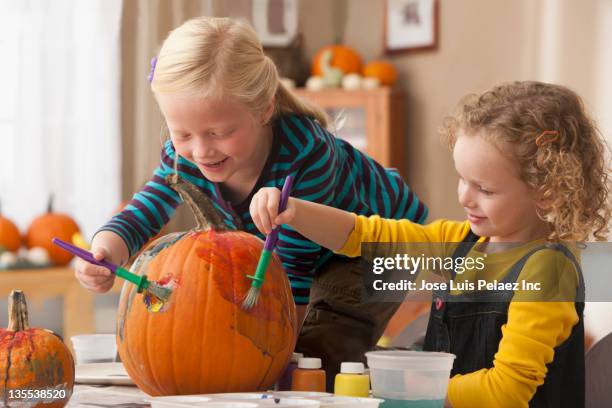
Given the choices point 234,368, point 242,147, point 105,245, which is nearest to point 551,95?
point 242,147

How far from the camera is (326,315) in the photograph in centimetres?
147

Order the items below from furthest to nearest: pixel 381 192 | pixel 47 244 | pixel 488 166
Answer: pixel 47 244, pixel 381 192, pixel 488 166

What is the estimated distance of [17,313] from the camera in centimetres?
101

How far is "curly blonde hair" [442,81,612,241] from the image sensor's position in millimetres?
1184

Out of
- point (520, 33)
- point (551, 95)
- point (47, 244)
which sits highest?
point (520, 33)

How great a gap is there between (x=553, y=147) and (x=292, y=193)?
405mm

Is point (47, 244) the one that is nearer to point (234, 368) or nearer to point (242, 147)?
point (242, 147)

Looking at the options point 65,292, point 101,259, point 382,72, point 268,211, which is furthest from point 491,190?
point 382,72

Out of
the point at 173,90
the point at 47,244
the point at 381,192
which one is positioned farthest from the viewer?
the point at 47,244

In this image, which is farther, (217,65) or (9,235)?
(9,235)

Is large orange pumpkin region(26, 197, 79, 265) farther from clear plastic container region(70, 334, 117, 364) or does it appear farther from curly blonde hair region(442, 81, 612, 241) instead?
curly blonde hair region(442, 81, 612, 241)

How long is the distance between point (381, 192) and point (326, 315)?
0.31 metres

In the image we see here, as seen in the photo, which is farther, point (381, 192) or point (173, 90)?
point (381, 192)

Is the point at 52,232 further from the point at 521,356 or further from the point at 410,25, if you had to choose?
the point at 521,356
